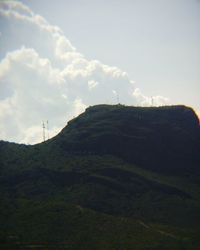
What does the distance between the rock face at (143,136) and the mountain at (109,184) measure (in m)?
0.49

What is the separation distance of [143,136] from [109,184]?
1476 inches

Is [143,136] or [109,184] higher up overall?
[143,136]

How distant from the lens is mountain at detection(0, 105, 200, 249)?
106 m

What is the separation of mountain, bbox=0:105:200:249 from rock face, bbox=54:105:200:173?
0.49 meters

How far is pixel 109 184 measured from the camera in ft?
500

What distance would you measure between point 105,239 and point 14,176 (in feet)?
235

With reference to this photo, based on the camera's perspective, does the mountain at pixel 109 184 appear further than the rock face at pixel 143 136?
No

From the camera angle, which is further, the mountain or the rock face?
the rock face

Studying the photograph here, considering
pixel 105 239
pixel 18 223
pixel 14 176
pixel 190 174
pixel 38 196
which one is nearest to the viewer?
pixel 105 239

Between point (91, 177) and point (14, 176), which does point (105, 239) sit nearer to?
point (91, 177)

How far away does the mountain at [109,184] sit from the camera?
10650 centimetres

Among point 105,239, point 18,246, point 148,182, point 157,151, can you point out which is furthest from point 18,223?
point 157,151

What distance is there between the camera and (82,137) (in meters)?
182

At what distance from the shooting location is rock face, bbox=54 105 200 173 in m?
177
